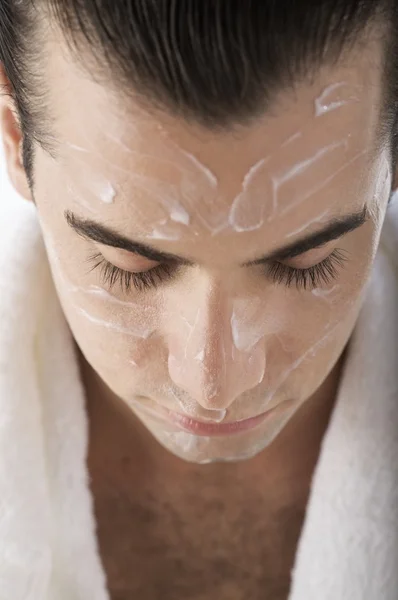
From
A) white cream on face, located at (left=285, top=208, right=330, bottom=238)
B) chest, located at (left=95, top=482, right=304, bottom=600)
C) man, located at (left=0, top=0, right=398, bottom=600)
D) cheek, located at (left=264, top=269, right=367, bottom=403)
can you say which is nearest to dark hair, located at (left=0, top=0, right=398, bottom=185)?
man, located at (left=0, top=0, right=398, bottom=600)

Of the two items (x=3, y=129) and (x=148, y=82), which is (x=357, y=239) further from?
(x=3, y=129)

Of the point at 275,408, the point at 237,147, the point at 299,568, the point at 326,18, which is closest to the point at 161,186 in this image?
the point at 237,147

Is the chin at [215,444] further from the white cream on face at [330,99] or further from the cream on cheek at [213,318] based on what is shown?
the white cream on face at [330,99]

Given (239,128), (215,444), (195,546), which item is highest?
(239,128)

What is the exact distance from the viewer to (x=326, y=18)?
0.56 metres

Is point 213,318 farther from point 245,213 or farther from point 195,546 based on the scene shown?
point 195,546

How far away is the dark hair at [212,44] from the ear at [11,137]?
17 centimetres

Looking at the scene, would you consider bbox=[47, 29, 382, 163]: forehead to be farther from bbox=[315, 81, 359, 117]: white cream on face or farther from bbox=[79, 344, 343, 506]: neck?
bbox=[79, 344, 343, 506]: neck

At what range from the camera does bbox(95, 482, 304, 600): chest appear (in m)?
0.96

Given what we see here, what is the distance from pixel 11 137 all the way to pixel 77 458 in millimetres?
398

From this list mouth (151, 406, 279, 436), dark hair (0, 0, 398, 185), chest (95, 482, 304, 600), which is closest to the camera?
dark hair (0, 0, 398, 185)

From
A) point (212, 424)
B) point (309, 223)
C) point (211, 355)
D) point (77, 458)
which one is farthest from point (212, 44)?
point (77, 458)

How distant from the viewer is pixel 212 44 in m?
0.55

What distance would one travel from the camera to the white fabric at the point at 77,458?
2.79 feet
